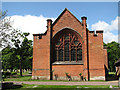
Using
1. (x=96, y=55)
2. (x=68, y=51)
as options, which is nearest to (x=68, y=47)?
(x=68, y=51)

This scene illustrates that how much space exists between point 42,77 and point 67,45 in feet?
25.4

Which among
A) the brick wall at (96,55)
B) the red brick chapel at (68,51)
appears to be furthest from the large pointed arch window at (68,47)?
the brick wall at (96,55)

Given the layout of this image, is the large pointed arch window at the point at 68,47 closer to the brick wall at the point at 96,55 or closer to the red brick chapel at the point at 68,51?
the red brick chapel at the point at 68,51

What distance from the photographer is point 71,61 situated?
26.0 metres

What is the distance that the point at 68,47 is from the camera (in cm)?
2653

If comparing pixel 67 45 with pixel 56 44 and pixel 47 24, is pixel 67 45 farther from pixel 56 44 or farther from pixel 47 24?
pixel 47 24

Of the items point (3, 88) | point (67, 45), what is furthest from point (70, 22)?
point (3, 88)

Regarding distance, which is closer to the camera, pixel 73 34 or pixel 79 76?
pixel 79 76

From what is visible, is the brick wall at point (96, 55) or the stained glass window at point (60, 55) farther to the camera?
the stained glass window at point (60, 55)

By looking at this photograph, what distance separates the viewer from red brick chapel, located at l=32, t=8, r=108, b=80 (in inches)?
977

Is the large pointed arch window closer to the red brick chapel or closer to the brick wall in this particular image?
the red brick chapel

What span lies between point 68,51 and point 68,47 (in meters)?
0.78

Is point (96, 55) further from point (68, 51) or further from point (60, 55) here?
point (60, 55)

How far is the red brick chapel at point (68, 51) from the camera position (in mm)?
24812
